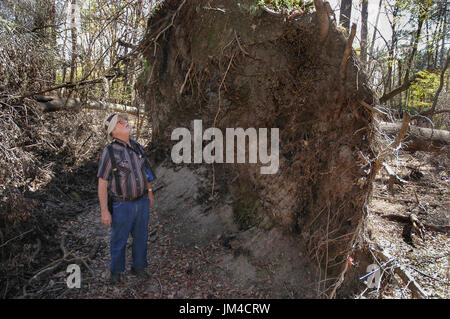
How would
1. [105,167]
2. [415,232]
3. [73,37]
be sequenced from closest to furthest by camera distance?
[105,167] < [415,232] < [73,37]

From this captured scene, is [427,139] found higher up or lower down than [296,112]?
lower down

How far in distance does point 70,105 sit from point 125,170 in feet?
15.8

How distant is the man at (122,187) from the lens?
116 inches

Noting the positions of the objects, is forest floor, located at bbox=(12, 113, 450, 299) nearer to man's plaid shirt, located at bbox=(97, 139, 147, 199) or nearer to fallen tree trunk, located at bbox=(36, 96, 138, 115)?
man's plaid shirt, located at bbox=(97, 139, 147, 199)

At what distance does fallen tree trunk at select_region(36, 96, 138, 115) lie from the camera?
247 inches

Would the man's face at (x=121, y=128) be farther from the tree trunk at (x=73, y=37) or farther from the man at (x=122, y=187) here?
the tree trunk at (x=73, y=37)

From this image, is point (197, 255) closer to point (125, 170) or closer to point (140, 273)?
point (140, 273)

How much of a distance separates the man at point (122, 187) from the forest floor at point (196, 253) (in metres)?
0.67

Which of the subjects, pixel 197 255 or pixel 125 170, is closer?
pixel 125 170

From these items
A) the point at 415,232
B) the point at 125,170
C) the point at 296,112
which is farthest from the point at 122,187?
the point at 415,232

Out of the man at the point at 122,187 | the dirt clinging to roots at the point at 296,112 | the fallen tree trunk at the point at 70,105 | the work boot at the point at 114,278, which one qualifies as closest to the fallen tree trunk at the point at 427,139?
the dirt clinging to roots at the point at 296,112

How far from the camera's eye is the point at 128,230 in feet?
10.2

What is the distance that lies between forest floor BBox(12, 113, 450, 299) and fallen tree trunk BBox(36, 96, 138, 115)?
5.90 ft

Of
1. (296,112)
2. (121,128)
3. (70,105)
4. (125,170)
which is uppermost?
(70,105)
